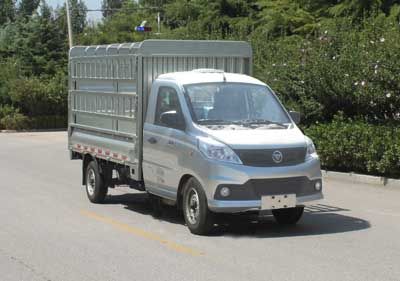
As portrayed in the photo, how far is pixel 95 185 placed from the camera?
12.6 meters

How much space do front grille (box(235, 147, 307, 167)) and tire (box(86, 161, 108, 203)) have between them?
407cm

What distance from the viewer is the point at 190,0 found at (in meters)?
40.1

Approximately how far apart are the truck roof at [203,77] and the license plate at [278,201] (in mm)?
2130

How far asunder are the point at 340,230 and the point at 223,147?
2109 millimetres

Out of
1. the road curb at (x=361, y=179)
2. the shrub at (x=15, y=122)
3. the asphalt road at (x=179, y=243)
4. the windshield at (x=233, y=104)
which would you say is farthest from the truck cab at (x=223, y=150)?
the shrub at (x=15, y=122)

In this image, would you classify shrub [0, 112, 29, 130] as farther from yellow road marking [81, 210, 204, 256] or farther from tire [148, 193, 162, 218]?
tire [148, 193, 162, 218]

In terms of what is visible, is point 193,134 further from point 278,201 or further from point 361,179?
point 361,179

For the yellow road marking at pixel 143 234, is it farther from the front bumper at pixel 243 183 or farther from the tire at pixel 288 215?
the tire at pixel 288 215

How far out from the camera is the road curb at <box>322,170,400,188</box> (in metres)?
14.5

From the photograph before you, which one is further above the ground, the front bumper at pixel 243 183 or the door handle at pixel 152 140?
the door handle at pixel 152 140

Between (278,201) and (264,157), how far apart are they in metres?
0.59

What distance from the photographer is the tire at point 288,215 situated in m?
10.1

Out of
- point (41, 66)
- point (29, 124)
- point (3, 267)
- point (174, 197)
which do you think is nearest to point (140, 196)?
point (174, 197)

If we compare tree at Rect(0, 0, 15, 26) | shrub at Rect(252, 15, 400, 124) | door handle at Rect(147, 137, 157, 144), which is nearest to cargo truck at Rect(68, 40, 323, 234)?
door handle at Rect(147, 137, 157, 144)
